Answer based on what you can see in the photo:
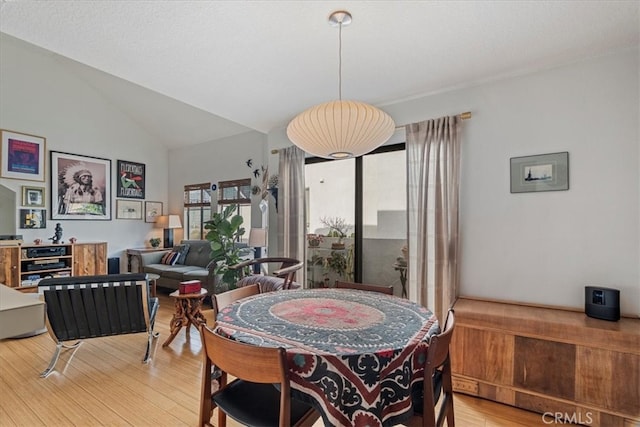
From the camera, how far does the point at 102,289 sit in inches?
100.0

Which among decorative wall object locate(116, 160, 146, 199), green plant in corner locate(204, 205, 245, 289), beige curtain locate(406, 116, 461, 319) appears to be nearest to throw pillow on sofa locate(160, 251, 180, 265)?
decorative wall object locate(116, 160, 146, 199)

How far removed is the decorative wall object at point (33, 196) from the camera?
4909mm

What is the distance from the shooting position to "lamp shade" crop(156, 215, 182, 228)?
21.5 ft

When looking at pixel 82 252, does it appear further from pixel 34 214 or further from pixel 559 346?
pixel 559 346

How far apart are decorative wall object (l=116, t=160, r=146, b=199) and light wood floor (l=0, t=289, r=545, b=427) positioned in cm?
369

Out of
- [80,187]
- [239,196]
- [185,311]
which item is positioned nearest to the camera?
[185,311]

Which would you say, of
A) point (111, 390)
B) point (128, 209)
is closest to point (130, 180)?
point (128, 209)

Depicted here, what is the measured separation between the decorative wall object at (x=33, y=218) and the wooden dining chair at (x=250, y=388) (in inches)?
215

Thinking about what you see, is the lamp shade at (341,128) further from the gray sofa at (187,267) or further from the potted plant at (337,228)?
the gray sofa at (187,267)

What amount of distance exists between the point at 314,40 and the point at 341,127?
80 centimetres

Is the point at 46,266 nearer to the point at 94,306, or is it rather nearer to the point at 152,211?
the point at 152,211

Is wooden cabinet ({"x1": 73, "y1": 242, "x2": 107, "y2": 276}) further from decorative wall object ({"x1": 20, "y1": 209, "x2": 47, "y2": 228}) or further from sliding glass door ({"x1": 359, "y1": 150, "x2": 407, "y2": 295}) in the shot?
sliding glass door ({"x1": 359, "y1": 150, "x2": 407, "y2": 295})
